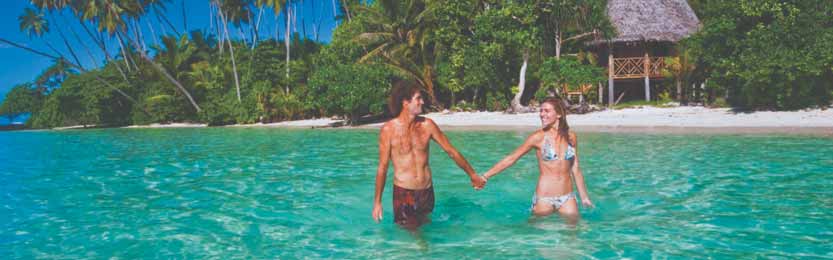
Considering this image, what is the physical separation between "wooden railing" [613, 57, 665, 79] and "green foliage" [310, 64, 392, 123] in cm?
993

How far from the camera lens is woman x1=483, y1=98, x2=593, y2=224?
4.54 m

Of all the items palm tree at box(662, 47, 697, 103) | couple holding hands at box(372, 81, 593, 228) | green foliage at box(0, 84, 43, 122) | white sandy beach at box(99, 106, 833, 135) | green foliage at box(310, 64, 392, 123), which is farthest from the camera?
green foliage at box(0, 84, 43, 122)

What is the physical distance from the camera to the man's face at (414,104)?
4.20 metres

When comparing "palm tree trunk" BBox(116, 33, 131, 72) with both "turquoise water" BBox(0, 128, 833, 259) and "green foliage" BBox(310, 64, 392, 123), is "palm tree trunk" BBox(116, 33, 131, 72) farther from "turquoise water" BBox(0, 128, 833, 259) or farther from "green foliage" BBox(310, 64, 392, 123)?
"turquoise water" BBox(0, 128, 833, 259)

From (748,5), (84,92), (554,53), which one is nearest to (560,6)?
(554,53)

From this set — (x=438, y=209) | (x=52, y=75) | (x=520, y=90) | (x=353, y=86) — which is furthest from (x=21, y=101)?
(x=438, y=209)

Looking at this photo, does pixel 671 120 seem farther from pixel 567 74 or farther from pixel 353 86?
pixel 353 86

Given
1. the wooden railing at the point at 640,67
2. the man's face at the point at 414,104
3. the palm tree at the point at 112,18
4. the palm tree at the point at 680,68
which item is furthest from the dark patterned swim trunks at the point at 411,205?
the palm tree at the point at 112,18

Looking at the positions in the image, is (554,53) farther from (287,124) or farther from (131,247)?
(131,247)

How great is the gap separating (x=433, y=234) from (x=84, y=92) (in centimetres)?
3511

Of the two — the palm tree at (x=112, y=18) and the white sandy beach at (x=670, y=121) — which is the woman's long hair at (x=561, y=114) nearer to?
the white sandy beach at (x=670, y=121)

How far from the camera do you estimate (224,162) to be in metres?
12.0

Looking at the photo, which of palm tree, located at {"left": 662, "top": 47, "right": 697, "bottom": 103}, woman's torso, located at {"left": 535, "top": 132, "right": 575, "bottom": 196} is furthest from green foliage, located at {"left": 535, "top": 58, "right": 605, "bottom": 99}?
woman's torso, located at {"left": 535, "top": 132, "right": 575, "bottom": 196}

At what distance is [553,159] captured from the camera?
4.66 m
